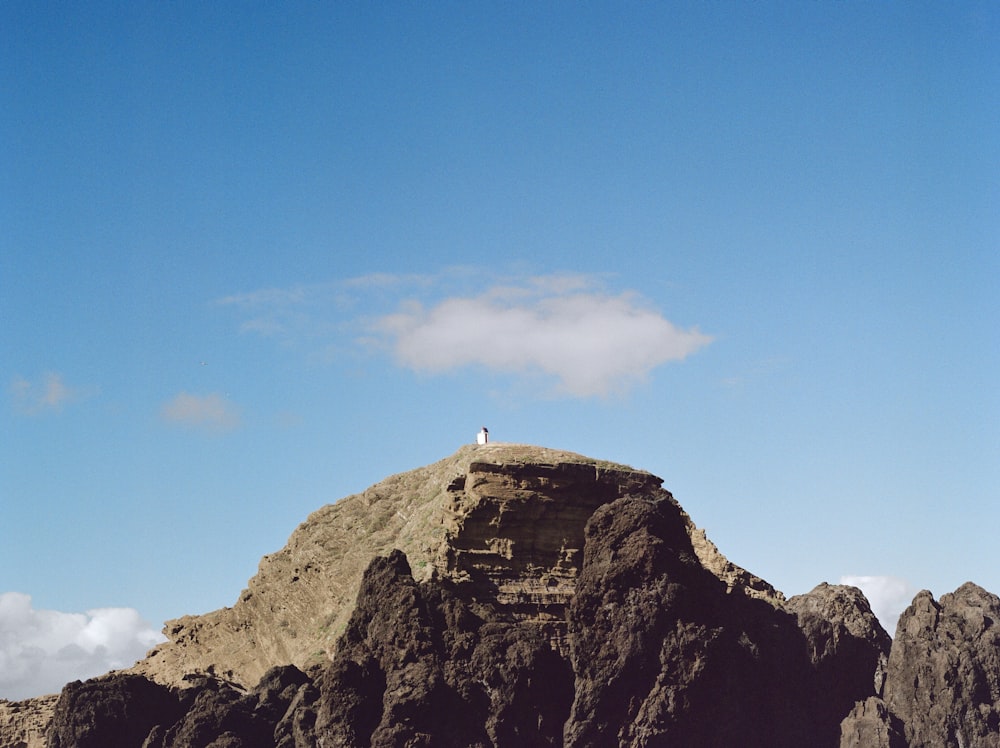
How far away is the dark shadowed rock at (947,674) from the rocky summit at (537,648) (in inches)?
3.8

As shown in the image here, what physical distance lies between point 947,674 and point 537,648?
1969 centimetres

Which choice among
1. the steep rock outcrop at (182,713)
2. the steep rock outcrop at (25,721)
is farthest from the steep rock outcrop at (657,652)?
the steep rock outcrop at (25,721)

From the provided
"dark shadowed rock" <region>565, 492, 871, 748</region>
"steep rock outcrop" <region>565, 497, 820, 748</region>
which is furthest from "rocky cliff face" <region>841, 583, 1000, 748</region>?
"steep rock outcrop" <region>565, 497, 820, 748</region>

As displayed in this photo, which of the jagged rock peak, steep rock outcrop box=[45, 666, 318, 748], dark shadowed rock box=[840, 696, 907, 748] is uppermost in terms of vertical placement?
the jagged rock peak

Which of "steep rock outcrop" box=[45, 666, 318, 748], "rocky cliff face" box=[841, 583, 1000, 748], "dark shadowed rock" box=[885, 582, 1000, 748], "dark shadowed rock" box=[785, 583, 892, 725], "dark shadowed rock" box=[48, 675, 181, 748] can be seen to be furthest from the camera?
"dark shadowed rock" box=[785, 583, 892, 725]

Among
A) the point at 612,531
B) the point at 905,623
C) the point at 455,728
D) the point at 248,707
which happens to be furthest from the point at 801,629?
the point at 248,707

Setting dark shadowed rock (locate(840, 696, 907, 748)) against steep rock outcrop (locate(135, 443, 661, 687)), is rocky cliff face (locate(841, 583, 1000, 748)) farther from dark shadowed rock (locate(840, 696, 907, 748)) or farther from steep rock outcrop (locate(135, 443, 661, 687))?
steep rock outcrop (locate(135, 443, 661, 687))

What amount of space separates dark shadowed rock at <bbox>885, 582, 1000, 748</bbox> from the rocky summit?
98 mm

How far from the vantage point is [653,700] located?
2790 inches

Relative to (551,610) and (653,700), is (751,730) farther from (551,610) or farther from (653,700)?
(551,610)

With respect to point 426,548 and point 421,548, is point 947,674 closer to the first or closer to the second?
point 426,548

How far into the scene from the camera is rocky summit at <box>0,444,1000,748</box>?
7044cm

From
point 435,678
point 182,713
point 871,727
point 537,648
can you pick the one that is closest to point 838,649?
point 871,727

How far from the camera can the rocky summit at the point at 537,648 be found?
231ft
